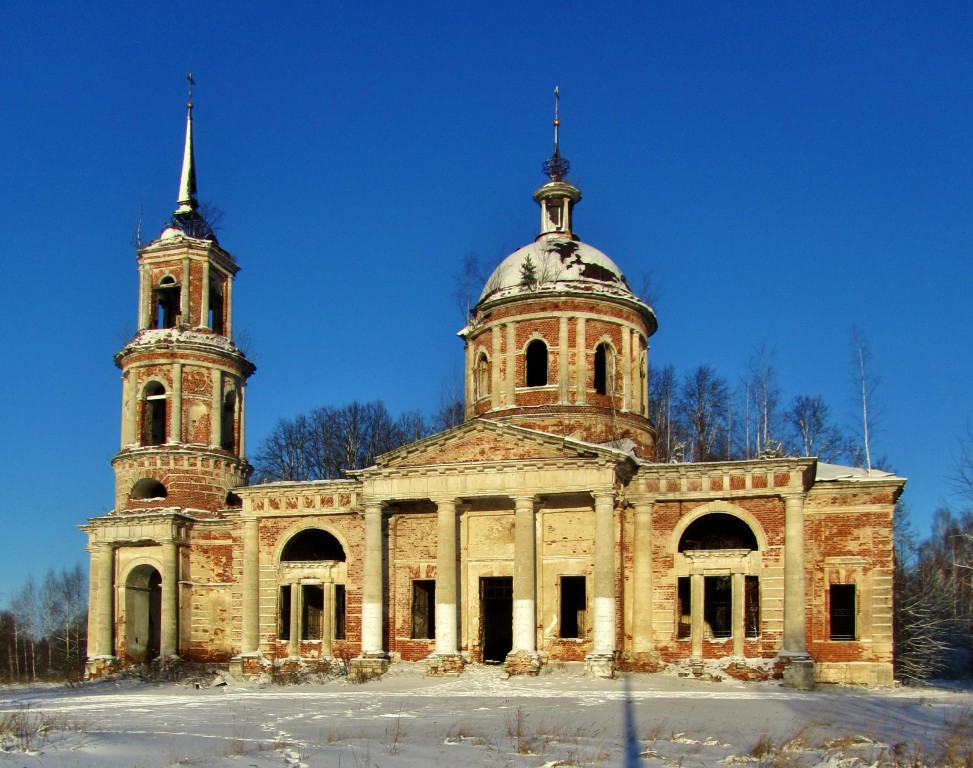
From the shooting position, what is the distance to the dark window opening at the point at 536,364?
2895 cm

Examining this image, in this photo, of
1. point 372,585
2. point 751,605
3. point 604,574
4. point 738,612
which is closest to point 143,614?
point 372,585

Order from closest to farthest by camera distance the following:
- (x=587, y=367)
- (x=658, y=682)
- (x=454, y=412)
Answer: (x=658, y=682)
(x=587, y=367)
(x=454, y=412)

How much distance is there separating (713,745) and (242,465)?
20561 millimetres

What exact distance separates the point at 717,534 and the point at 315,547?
1066 centimetres

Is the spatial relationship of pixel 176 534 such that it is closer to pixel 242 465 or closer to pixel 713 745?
pixel 242 465

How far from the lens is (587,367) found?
2819 cm

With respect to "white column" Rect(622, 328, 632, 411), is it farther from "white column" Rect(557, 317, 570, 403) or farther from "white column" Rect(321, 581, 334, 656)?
"white column" Rect(321, 581, 334, 656)

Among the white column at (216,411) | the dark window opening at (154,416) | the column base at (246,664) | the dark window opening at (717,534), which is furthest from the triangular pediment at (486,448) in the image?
the dark window opening at (154,416)

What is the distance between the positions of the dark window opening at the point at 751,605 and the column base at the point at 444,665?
642 cm

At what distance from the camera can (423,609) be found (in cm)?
2688

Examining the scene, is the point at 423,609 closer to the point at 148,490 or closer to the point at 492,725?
the point at 148,490

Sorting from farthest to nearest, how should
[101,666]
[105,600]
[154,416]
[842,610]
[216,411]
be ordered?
[154,416] < [216,411] < [105,600] < [101,666] < [842,610]

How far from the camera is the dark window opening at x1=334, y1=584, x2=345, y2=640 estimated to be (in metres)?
27.7

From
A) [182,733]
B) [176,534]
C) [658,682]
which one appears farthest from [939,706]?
[176,534]
